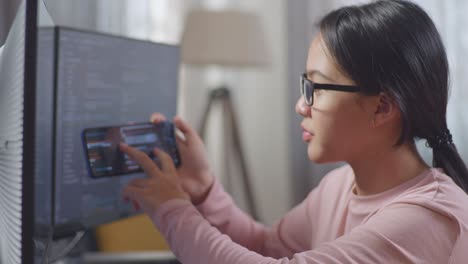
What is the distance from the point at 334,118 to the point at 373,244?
0.23 metres

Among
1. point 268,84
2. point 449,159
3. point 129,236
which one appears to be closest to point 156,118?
point 449,159

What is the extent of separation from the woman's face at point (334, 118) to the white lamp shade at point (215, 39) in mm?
1433

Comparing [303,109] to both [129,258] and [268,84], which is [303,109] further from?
[268,84]

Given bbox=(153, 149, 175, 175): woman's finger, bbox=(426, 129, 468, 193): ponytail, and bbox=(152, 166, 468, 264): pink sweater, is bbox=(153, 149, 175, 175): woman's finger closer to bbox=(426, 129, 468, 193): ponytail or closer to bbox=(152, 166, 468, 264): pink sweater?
bbox=(152, 166, 468, 264): pink sweater

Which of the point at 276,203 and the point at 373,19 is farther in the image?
the point at 276,203

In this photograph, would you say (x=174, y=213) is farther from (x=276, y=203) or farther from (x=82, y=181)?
(x=276, y=203)

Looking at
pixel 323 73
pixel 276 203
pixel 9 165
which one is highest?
pixel 323 73

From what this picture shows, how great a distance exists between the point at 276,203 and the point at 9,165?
7.49ft

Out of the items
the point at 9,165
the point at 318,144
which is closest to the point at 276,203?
the point at 318,144

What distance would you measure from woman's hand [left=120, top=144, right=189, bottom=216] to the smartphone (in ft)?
0.06

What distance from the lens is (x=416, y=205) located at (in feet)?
2.57

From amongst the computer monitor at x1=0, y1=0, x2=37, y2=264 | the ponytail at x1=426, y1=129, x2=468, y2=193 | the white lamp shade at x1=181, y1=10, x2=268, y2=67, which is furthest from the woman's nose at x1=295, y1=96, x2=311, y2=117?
the white lamp shade at x1=181, y1=10, x2=268, y2=67

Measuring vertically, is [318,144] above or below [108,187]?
A: above

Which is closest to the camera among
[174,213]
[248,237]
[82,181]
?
[174,213]
